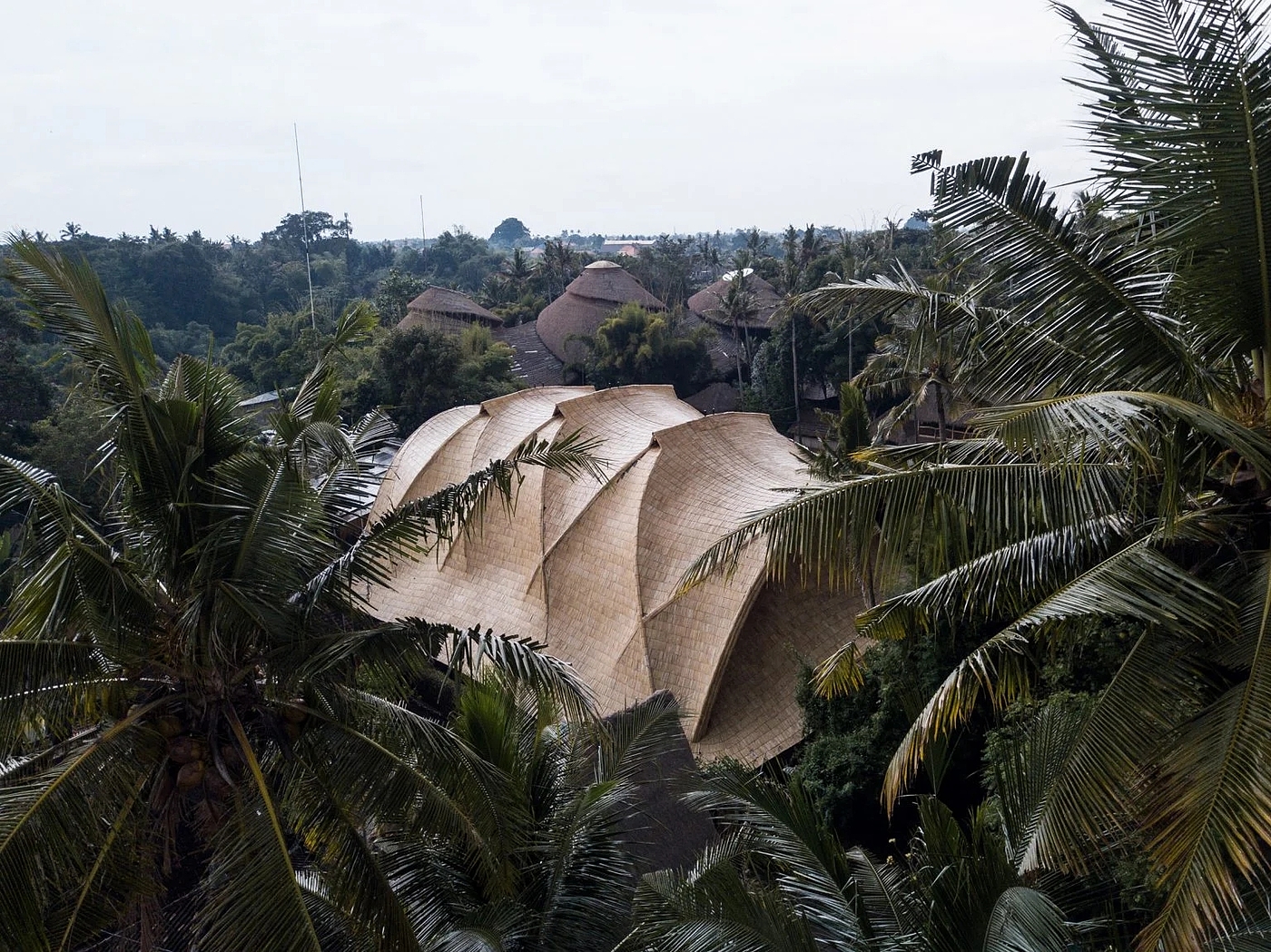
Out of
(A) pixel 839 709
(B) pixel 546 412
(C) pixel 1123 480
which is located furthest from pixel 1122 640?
(B) pixel 546 412

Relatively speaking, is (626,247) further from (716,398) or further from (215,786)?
(215,786)

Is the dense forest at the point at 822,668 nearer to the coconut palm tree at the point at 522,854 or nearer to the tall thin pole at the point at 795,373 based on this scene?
the coconut palm tree at the point at 522,854

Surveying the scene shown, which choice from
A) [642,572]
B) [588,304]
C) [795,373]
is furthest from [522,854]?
[588,304]

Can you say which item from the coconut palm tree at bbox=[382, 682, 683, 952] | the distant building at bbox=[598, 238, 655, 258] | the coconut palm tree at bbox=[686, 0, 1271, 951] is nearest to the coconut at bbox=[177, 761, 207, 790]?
the coconut palm tree at bbox=[382, 682, 683, 952]

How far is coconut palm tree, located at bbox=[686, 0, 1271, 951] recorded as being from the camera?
3680mm

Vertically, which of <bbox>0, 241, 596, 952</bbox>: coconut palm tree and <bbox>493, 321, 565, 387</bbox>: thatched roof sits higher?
<bbox>0, 241, 596, 952</bbox>: coconut palm tree

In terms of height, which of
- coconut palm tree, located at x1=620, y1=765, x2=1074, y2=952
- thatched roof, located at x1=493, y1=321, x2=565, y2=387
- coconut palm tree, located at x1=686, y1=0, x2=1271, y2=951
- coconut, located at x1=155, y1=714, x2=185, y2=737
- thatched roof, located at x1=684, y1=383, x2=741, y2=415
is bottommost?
thatched roof, located at x1=684, y1=383, x2=741, y2=415

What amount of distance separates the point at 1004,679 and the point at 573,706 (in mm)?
2097

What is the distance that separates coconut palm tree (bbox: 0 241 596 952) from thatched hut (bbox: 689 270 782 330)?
2653cm

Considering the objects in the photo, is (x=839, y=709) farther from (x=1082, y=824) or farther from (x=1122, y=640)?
(x=1082, y=824)

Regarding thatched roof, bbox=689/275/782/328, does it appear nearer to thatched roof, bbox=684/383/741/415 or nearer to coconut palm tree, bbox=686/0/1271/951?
thatched roof, bbox=684/383/741/415

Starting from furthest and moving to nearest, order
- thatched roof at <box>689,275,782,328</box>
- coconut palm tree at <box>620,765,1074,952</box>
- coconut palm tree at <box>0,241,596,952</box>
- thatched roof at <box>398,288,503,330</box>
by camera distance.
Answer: thatched roof at <box>398,288,503,330</box>, thatched roof at <box>689,275,782,328</box>, coconut palm tree at <box>0,241,596,952</box>, coconut palm tree at <box>620,765,1074,952</box>

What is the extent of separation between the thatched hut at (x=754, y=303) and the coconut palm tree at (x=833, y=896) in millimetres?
26998

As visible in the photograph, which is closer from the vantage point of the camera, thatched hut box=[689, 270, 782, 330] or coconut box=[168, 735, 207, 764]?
coconut box=[168, 735, 207, 764]
